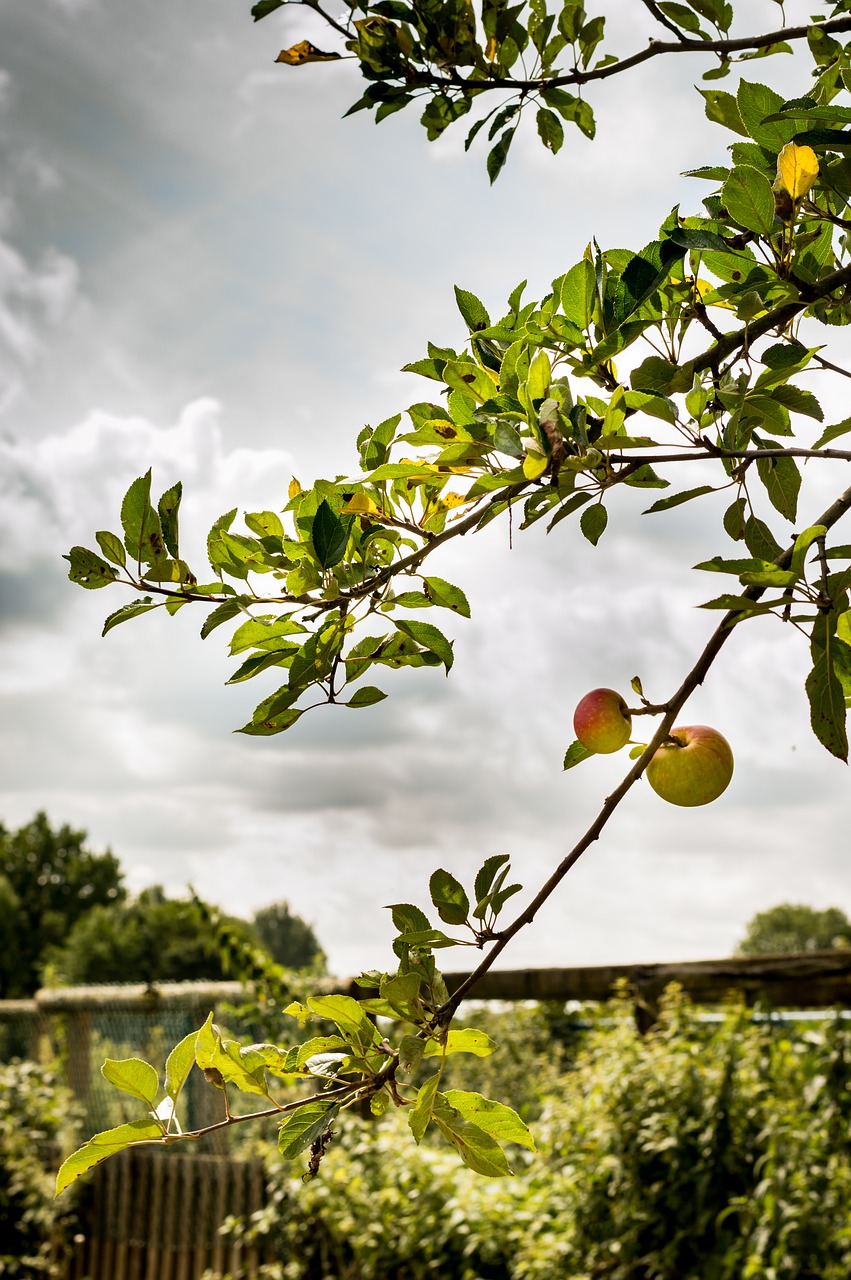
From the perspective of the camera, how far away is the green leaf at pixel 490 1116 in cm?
88

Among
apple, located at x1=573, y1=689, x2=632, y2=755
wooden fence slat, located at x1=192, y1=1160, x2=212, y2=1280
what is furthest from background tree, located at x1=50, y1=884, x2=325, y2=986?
apple, located at x1=573, y1=689, x2=632, y2=755

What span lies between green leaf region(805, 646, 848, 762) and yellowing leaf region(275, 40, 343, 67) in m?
1.12

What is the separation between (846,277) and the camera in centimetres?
93

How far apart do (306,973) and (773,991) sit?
243cm

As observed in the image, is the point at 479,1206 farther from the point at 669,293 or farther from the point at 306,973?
the point at 669,293

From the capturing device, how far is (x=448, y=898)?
91 centimetres

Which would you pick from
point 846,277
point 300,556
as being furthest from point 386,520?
point 846,277

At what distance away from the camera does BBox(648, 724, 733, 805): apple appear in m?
0.93

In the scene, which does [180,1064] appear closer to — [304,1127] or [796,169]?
[304,1127]

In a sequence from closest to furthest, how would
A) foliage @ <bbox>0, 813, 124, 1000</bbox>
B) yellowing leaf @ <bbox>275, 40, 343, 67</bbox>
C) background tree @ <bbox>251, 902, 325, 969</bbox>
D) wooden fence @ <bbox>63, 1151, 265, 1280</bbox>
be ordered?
yellowing leaf @ <bbox>275, 40, 343, 67</bbox> → wooden fence @ <bbox>63, 1151, 265, 1280</bbox> → foliage @ <bbox>0, 813, 124, 1000</bbox> → background tree @ <bbox>251, 902, 325, 969</bbox>

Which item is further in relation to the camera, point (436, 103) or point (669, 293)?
point (436, 103)

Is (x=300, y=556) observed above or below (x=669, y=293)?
below

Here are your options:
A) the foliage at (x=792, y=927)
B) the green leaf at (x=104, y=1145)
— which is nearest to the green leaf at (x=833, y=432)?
the green leaf at (x=104, y=1145)

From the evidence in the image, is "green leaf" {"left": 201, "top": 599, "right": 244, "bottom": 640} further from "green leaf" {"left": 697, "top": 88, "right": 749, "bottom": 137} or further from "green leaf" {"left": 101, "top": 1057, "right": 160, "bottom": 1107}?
"green leaf" {"left": 697, "top": 88, "right": 749, "bottom": 137}
